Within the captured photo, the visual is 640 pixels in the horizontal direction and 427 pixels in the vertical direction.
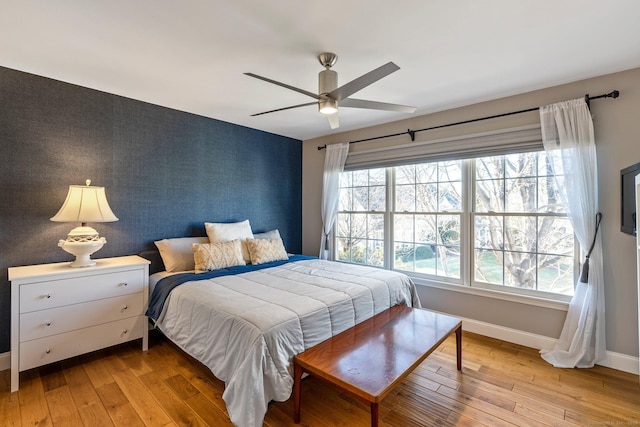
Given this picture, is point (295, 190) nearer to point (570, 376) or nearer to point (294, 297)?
point (294, 297)

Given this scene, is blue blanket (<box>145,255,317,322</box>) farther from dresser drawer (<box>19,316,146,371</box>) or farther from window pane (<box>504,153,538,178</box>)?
window pane (<box>504,153,538,178</box>)

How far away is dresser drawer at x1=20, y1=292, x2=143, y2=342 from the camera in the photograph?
6.89ft

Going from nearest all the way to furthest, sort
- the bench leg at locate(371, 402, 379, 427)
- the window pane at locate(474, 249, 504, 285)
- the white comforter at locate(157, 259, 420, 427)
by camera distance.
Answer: the bench leg at locate(371, 402, 379, 427), the white comforter at locate(157, 259, 420, 427), the window pane at locate(474, 249, 504, 285)

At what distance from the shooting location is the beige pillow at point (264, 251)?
3.31 m

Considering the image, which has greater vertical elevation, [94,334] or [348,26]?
[348,26]

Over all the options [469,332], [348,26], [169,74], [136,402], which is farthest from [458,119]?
[136,402]

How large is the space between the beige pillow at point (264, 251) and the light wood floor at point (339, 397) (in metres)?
1.19

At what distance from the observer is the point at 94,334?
2.37 meters

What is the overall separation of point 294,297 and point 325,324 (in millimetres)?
303

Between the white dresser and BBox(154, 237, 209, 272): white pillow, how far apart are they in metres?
0.29

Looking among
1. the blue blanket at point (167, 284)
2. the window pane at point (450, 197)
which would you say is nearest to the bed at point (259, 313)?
the blue blanket at point (167, 284)

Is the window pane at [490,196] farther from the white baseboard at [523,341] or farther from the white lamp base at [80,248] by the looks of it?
the white lamp base at [80,248]

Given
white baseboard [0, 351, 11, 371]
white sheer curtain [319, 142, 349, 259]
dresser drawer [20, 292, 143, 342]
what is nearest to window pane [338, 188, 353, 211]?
white sheer curtain [319, 142, 349, 259]

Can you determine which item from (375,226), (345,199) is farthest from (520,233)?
(345,199)
